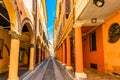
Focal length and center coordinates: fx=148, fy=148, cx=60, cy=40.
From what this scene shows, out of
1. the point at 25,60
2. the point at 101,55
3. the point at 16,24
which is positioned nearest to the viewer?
the point at 16,24

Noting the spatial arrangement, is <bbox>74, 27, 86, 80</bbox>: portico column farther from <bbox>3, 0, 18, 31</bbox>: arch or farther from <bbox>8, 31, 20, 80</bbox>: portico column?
<bbox>3, 0, 18, 31</bbox>: arch

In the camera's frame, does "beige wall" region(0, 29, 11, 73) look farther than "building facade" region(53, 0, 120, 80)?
Yes

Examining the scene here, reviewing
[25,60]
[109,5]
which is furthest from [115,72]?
[25,60]

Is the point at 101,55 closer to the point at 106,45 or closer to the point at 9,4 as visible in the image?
the point at 106,45

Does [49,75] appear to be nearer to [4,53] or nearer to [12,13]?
[4,53]

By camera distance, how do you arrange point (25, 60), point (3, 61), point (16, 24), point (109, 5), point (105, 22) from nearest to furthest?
point (109, 5), point (16, 24), point (105, 22), point (3, 61), point (25, 60)

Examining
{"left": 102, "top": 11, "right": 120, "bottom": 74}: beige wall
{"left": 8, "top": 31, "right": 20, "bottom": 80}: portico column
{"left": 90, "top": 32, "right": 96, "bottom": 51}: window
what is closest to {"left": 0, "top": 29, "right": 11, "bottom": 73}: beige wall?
{"left": 8, "top": 31, "right": 20, "bottom": 80}: portico column

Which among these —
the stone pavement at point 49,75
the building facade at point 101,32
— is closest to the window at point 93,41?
the building facade at point 101,32

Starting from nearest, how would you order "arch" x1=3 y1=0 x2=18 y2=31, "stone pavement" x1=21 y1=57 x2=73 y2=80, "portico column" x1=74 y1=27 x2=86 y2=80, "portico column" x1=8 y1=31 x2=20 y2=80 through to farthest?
"arch" x1=3 y1=0 x2=18 y2=31 → "portico column" x1=8 y1=31 x2=20 y2=80 → "portico column" x1=74 y1=27 x2=86 y2=80 → "stone pavement" x1=21 y1=57 x2=73 y2=80

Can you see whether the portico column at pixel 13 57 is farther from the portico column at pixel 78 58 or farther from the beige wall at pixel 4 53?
the beige wall at pixel 4 53

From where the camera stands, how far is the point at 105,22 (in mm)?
10109

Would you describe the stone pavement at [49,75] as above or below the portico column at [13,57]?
below

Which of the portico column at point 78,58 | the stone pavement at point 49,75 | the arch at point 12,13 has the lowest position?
the stone pavement at point 49,75

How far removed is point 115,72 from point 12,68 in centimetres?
600
